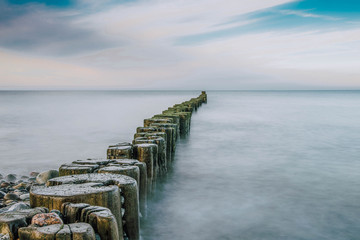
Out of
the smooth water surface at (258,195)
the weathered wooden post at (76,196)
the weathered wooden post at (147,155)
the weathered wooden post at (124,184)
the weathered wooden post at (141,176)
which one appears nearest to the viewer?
the weathered wooden post at (76,196)

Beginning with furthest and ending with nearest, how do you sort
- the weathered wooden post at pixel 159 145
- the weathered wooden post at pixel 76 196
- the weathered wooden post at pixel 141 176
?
the weathered wooden post at pixel 159 145 < the weathered wooden post at pixel 141 176 < the weathered wooden post at pixel 76 196

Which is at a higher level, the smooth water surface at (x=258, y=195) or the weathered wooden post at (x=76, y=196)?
the weathered wooden post at (x=76, y=196)

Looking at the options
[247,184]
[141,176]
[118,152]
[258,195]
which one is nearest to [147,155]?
[118,152]

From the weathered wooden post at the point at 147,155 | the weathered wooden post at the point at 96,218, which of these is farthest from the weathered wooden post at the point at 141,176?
the weathered wooden post at the point at 96,218

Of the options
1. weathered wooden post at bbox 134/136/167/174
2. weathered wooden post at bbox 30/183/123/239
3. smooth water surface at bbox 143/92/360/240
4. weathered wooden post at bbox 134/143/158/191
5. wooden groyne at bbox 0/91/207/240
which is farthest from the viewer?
weathered wooden post at bbox 134/136/167/174

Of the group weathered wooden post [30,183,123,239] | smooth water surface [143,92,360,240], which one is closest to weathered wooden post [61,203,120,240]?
weathered wooden post [30,183,123,239]

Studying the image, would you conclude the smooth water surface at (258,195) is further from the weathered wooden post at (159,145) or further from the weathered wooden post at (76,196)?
the weathered wooden post at (76,196)

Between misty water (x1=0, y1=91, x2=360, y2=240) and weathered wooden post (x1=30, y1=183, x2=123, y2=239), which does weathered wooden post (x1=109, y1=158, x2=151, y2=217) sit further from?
weathered wooden post (x1=30, y1=183, x2=123, y2=239)

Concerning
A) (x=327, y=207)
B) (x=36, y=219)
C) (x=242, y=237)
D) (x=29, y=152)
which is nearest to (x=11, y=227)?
(x=36, y=219)

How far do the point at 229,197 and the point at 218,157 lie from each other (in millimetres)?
2582

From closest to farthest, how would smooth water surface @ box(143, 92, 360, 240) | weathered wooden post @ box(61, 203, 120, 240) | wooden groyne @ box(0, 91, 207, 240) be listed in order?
wooden groyne @ box(0, 91, 207, 240) < weathered wooden post @ box(61, 203, 120, 240) < smooth water surface @ box(143, 92, 360, 240)

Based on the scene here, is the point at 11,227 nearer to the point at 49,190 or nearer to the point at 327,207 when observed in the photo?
the point at 49,190

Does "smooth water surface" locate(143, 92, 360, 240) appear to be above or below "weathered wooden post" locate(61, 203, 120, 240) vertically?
below

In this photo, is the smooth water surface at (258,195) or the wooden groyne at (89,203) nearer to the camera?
the wooden groyne at (89,203)
